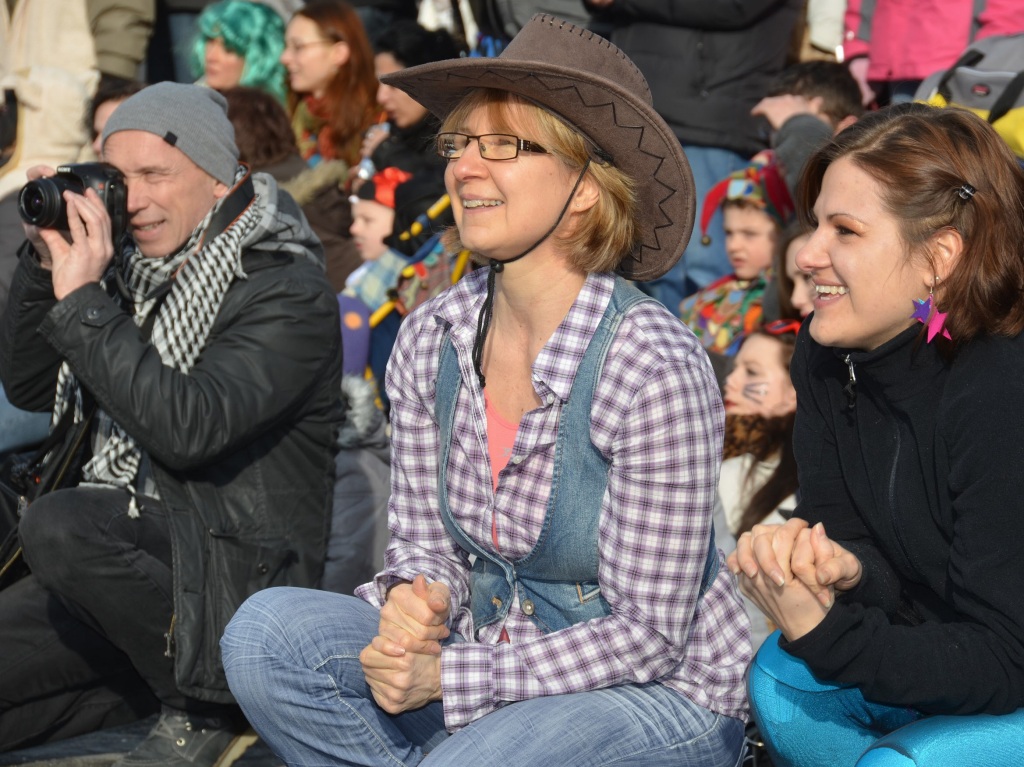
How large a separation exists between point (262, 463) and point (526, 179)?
1.25 metres

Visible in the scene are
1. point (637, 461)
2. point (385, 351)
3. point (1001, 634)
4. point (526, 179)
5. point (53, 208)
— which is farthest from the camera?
point (385, 351)

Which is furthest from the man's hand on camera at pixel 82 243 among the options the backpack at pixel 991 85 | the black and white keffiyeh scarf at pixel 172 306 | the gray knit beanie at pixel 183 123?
the backpack at pixel 991 85

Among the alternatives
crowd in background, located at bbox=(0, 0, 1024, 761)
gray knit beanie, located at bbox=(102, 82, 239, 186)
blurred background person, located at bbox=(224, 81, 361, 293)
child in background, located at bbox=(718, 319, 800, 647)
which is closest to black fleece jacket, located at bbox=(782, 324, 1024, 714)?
crowd in background, located at bbox=(0, 0, 1024, 761)

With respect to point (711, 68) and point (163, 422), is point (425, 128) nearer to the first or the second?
point (711, 68)

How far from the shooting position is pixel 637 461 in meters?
2.36

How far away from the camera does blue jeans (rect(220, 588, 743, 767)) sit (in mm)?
2281

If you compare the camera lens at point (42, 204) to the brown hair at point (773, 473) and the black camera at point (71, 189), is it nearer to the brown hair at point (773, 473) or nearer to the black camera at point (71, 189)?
the black camera at point (71, 189)

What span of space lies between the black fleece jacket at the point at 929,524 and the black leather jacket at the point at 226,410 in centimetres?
145

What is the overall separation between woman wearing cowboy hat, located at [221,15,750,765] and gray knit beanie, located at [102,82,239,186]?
3.76ft

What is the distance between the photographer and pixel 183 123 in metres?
3.62

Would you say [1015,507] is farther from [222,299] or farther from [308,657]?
[222,299]

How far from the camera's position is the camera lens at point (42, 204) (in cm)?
330

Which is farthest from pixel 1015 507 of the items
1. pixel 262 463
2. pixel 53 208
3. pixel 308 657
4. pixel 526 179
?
pixel 53 208

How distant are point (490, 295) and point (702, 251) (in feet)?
9.68
